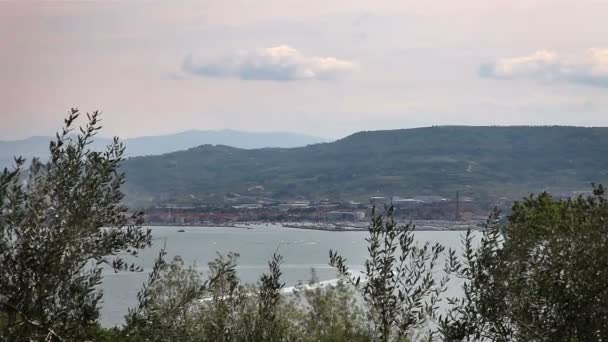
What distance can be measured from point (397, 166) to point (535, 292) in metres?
128

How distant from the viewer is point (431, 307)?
9.95m

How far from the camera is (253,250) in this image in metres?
80.9

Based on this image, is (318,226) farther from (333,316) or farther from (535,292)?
(535,292)

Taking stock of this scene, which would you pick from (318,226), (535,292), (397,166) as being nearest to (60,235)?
(535,292)

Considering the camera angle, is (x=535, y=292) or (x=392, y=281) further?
(x=535, y=292)

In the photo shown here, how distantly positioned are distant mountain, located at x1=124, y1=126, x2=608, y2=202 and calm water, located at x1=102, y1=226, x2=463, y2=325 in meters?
20.8

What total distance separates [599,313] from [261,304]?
4.18m

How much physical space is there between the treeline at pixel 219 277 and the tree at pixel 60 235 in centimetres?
1

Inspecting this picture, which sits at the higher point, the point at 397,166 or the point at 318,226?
the point at 397,166

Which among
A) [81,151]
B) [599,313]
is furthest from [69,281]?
[599,313]

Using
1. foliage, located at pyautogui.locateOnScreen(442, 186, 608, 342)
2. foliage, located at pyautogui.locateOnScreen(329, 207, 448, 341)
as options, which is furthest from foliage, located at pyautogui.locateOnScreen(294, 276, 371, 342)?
foliage, located at pyautogui.locateOnScreen(329, 207, 448, 341)

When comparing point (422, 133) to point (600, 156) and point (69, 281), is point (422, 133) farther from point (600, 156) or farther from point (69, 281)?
point (69, 281)

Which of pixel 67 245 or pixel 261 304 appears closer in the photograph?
pixel 67 245

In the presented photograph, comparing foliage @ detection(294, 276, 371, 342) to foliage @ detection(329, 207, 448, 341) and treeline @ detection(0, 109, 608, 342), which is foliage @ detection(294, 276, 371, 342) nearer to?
treeline @ detection(0, 109, 608, 342)
